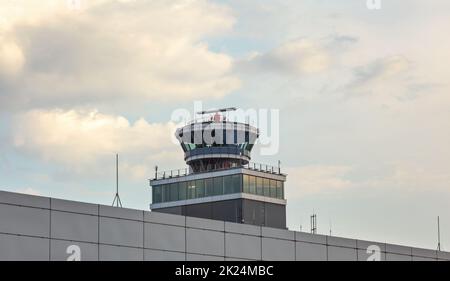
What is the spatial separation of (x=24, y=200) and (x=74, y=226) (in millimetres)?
3375

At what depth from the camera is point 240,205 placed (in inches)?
5650

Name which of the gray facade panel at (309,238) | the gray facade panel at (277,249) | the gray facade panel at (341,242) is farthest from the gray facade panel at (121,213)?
the gray facade panel at (341,242)

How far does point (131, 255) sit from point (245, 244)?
8797 millimetres

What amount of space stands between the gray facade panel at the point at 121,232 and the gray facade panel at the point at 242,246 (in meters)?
6.51

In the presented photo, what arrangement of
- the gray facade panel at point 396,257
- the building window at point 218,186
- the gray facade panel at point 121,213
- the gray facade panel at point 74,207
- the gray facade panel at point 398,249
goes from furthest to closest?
the building window at point 218,186 → the gray facade panel at point 398,249 → the gray facade panel at point 396,257 → the gray facade panel at point 121,213 → the gray facade panel at point 74,207

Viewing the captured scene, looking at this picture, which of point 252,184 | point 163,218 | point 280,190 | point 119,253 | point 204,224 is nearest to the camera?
point 119,253

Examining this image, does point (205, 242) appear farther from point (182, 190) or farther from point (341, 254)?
point (182, 190)

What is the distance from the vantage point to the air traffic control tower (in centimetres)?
14588

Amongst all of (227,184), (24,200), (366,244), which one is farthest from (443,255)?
(227,184)

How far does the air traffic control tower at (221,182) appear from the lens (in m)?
146

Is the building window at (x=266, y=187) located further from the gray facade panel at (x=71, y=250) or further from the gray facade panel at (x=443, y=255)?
the gray facade panel at (x=71, y=250)

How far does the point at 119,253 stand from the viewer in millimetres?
53750

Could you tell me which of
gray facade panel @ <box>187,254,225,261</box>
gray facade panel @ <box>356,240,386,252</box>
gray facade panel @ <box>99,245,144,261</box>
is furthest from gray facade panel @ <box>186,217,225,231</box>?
gray facade panel @ <box>356,240,386,252</box>
